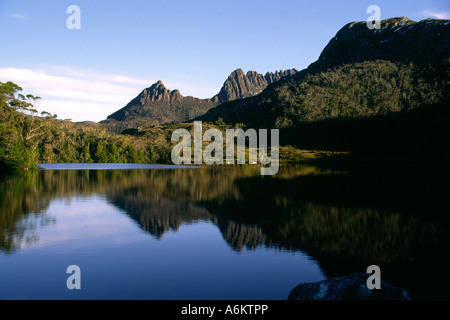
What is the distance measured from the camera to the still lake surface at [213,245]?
2011 cm

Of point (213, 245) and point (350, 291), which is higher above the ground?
point (350, 291)

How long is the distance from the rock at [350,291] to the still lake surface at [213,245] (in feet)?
10.3

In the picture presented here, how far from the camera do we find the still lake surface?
A: 66.0 ft

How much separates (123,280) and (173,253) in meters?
6.84

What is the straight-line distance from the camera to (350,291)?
1512 cm

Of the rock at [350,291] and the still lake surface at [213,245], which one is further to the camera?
the still lake surface at [213,245]

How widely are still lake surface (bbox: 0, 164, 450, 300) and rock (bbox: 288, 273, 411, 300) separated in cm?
315

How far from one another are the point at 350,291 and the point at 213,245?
52.8ft

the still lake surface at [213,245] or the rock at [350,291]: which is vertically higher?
the rock at [350,291]

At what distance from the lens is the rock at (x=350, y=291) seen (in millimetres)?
14852

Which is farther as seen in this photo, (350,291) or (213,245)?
(213,245)

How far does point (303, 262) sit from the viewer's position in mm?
24688
